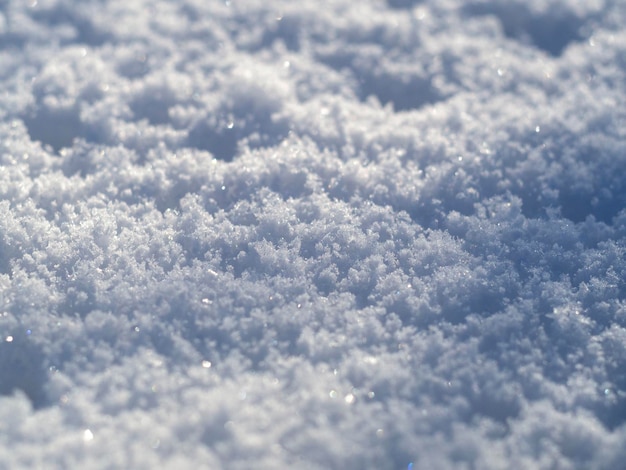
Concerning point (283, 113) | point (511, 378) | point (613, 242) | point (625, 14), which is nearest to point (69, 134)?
point (283, 113)

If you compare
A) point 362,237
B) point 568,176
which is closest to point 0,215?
point 362,237

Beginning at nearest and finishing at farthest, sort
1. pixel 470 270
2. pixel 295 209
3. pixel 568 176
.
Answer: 1. pixel 470 270
2. pixel 295 209
3. pixel 568 176

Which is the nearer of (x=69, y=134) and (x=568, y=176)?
(x=568, y=176)

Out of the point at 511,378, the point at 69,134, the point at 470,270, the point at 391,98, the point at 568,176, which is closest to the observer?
the point at 511,378

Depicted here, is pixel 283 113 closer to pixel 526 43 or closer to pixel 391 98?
pixel 391 98

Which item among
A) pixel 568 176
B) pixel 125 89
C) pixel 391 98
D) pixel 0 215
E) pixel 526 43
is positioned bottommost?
pixel 0 215

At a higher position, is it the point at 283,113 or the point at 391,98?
the point at 391,98

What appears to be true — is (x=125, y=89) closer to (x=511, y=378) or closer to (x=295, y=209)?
(x=295, y=209)
